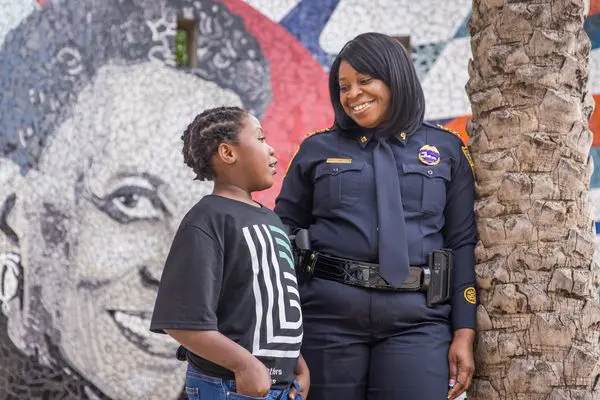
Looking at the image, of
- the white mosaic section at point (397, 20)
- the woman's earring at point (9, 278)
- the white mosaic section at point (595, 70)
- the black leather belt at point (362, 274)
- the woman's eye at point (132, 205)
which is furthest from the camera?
the white mosaic section at point (595, 70)

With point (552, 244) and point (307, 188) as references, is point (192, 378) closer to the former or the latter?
point (307, 188)

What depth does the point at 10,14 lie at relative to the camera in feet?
16.3

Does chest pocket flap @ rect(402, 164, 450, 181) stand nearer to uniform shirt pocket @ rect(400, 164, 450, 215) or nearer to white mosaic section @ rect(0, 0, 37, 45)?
uniform shirt pocket @ rect(400, 164, 450, 215)

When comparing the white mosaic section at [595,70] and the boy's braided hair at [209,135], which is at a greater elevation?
the white mosaic section at [595,70]

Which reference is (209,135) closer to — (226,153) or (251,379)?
(226,153)

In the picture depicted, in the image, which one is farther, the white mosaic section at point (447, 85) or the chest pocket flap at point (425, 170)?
the white mosaic section at point (447, 85)

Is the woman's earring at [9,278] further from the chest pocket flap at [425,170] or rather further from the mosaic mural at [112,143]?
the chest pocket flap at [425,170]

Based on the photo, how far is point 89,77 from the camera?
508 centimetres

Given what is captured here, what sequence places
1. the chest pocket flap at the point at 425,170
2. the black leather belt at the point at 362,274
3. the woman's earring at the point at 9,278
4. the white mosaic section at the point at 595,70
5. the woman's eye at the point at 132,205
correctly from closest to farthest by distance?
the black leather belt at the point at 362,274 → the chest pocket flap at the point at 425,170 → the woman's earring at the point at 9,278 → the woman's eye at the point at 132,205 → the white mosaic section at the point at 595,70

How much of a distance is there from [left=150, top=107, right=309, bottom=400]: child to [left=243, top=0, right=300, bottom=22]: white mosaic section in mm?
2748

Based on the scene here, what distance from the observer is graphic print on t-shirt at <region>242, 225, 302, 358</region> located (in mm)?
2467

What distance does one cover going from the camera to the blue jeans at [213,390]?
2.42 meters

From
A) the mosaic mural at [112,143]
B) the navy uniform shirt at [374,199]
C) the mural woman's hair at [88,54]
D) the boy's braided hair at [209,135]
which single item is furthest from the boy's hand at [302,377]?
the mural woman's hair at [88,54]

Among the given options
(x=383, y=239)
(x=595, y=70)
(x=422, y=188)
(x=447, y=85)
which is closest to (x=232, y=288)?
(x=383, y=239)
